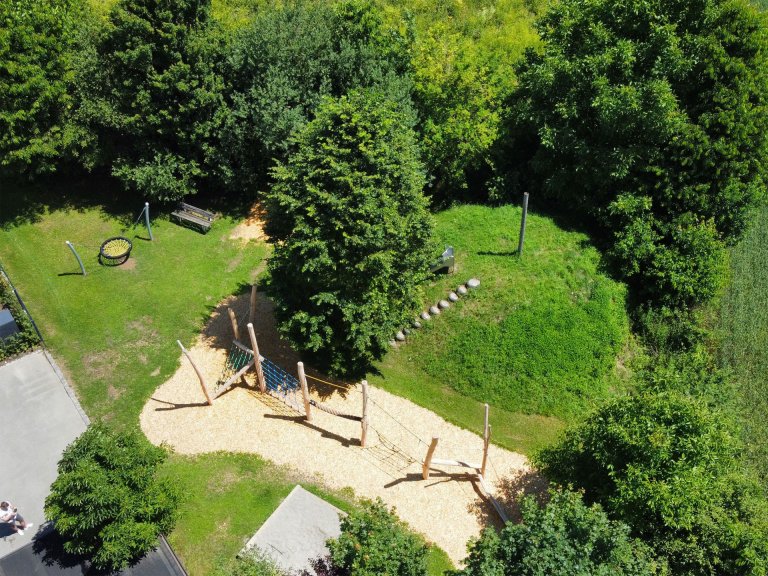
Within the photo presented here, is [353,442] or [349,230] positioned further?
[353,442]

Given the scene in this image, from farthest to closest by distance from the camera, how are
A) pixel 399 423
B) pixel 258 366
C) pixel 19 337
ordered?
pixel 19 337
pixel 399 423
pixel 258 366

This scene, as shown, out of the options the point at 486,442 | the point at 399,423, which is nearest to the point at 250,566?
the point at 399,423

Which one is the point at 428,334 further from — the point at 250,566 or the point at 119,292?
the point at 119,292

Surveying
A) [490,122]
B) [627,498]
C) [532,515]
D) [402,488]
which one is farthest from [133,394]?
[490,122]

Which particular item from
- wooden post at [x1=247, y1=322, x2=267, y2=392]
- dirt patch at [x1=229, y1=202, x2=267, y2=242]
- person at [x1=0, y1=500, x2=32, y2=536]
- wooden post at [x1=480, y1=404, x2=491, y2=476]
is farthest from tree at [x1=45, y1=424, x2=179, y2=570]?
dirt patch at [x1=229, y1=202, x2=267, y2=242]

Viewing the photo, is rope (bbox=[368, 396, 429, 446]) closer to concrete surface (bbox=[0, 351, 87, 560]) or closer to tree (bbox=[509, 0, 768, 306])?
concrete surface (bbox=[0, 351, 87, 560])

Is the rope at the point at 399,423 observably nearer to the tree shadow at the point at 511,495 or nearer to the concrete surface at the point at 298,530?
the tree shadow at the point at 511,495

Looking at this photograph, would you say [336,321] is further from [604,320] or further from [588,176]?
[588,176]
